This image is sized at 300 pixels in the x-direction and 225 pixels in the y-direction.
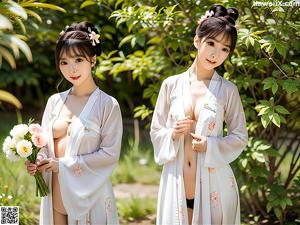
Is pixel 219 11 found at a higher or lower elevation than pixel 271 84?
higher

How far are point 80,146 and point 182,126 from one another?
2.01ft

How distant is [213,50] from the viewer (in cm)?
321

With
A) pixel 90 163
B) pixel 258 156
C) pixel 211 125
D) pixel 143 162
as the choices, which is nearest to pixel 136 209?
pixel 258 156

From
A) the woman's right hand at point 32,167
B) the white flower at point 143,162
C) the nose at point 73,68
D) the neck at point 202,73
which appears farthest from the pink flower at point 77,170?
the white flower at point 143,162

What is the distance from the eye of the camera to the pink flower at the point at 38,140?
3105 millimetres

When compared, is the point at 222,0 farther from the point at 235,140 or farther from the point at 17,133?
the point at 17,133

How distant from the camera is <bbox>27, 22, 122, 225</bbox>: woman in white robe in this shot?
3.19 metres

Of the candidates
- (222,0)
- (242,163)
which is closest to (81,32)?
(222,0)

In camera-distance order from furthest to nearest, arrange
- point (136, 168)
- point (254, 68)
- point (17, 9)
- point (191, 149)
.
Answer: point (136, 168), point (254, 68), point (191, 149), point (17, 9)

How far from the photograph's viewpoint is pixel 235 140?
3.29 meters

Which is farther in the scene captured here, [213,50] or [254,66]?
[254,66]

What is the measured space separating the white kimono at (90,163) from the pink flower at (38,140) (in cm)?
11

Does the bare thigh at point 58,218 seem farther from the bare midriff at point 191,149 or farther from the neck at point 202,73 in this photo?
the neck at point 202,73

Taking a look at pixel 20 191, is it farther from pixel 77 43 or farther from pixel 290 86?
pixel 290 86
